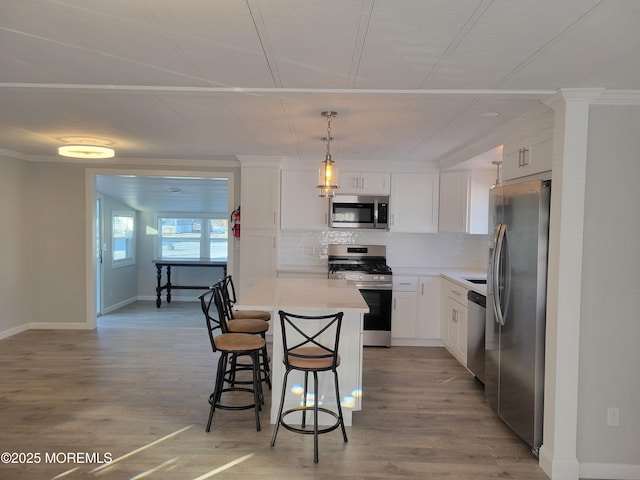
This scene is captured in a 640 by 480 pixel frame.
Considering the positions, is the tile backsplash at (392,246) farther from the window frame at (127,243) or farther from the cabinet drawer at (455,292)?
the window frame at (127,243)

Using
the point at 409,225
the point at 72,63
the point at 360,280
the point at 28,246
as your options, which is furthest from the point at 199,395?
the point at 28,246

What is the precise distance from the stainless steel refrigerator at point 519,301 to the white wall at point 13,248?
543 centimetres

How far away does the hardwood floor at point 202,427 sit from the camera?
2508 mm

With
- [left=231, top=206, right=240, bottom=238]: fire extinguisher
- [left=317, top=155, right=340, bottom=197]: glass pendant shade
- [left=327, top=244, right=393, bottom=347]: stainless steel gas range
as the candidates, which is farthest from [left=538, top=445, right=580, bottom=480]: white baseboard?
[left=231, top=206, right=240, bottom=238]: fire extinguisher

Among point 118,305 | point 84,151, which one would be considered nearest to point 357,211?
point 84,151

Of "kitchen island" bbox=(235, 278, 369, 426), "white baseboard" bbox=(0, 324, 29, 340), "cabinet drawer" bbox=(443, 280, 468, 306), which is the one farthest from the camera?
"white baseboard" bbox=(0, 324, 29, 340)

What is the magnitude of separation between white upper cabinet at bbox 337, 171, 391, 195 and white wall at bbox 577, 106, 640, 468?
2990 mm

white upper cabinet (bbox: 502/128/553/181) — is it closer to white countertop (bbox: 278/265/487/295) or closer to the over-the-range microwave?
white countertop (bbox: 278/265/487/295)

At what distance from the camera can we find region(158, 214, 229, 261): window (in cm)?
857

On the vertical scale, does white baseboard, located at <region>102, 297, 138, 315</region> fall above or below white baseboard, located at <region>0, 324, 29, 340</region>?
below

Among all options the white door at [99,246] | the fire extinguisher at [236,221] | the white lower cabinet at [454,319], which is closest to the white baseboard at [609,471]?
the white lower cabinet at [454,319]

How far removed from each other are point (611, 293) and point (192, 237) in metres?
7.52

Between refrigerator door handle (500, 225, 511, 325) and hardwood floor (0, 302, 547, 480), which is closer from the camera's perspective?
hardwood floor (0, 302, 547, 480)

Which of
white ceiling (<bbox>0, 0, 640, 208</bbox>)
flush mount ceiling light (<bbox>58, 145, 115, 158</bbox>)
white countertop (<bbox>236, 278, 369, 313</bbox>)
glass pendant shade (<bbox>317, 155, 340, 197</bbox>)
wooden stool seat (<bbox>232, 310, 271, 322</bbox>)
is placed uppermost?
white ceiling (<bbox>0, 0, 640, 208</bbox>)
